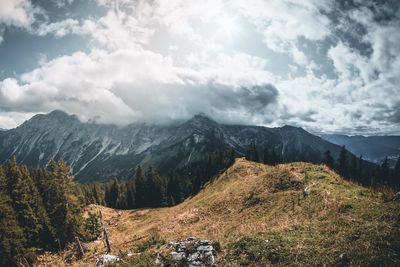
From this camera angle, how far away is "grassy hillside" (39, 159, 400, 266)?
1341cm

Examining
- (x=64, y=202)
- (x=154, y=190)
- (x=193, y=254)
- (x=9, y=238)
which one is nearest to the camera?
(x=193, y=254)

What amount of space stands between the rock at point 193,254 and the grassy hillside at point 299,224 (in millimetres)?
731

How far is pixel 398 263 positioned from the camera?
10.8 metres

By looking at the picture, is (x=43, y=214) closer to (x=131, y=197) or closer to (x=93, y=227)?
(x=93, y=227)

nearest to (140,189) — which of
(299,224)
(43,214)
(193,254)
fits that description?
(43,214)

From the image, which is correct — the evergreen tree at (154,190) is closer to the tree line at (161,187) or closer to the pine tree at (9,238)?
the tree line at (161,187)

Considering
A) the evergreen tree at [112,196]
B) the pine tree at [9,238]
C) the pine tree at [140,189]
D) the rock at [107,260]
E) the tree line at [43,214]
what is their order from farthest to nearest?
the evergreen tree at [112,196], the pine tree at [140,189], the tree line at [43,214], the pine tree at [9,238], the rock at [107,260]

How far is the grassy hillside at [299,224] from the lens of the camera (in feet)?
44.0

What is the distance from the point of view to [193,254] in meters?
16.5

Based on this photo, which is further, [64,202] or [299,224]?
[64,202]

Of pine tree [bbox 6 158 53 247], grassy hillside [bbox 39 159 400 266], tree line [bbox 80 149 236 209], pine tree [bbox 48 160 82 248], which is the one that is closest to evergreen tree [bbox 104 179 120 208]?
tree line [bbox 80 149 236 209]

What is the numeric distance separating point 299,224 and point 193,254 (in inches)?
328

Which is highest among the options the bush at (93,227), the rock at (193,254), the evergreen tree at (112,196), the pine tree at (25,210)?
the rock at (193,254)

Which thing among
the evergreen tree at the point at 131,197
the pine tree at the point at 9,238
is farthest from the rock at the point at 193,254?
the evergreen tree at the point at 131,197
